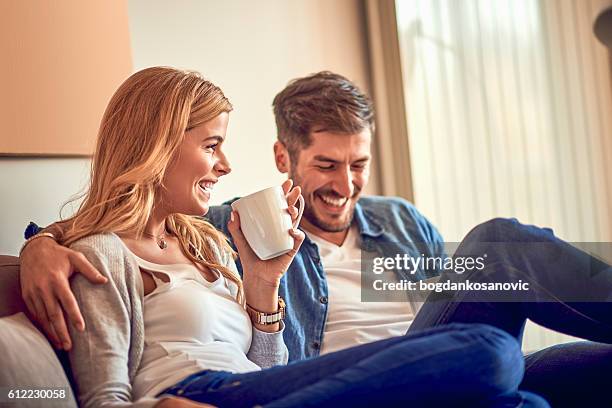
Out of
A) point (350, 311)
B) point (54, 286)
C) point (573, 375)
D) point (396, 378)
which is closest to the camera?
point (396, 378)

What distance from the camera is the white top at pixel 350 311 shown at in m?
2.13

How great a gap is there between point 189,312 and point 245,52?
4.80ft

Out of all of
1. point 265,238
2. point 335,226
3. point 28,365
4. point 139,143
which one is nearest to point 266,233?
point 265,238

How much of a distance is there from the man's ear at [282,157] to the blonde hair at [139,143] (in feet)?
2.03

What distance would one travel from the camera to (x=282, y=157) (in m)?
2.40

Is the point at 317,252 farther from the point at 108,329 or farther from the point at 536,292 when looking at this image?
the point at 108,329

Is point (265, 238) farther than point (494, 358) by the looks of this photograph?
Yes

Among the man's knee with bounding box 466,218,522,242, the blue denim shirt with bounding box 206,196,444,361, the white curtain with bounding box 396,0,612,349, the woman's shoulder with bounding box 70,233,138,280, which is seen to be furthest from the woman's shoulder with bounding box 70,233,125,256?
the white curtain with bounding box 396,0,612,349

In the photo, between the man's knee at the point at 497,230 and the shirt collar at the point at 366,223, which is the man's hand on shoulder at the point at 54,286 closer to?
the man's knee at the point at 497,230

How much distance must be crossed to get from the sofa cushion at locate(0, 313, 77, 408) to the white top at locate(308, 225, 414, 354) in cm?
87

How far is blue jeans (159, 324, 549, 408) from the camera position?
1.23 metres

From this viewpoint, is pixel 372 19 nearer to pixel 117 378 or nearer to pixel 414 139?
pixel 414 139

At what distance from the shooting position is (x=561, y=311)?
1.71 meters

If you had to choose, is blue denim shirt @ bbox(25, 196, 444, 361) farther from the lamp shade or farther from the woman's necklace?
the lamp shade
